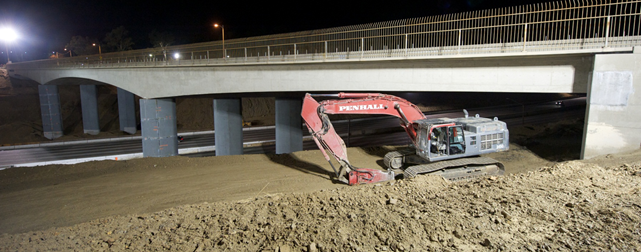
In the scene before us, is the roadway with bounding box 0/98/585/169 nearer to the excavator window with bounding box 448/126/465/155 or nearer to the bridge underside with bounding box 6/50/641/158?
the bridge underside with bounding box 6/50/641/158

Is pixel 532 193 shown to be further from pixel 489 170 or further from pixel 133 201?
pixel 133 201

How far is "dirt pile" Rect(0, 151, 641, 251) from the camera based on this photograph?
5.89m

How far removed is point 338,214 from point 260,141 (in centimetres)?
2655

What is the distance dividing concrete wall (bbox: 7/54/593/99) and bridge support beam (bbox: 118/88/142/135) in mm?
19213

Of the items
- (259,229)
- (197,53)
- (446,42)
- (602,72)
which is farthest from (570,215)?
(197,53)

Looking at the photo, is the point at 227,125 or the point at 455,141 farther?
the point at 227,125

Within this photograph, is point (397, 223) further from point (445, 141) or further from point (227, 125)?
point (227, 125)

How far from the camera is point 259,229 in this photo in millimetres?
6613

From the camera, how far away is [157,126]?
21.7 metres

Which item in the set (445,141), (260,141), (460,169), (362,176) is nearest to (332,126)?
(362,176)

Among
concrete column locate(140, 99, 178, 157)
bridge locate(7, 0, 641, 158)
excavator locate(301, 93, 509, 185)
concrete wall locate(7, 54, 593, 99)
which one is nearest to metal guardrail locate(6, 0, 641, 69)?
bridge locate(7, 0, 641, 158)

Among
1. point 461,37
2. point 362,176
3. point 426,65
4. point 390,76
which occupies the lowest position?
point 362,176

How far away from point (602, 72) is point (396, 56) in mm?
6820

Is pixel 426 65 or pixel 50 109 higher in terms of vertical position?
pixel 426 65
